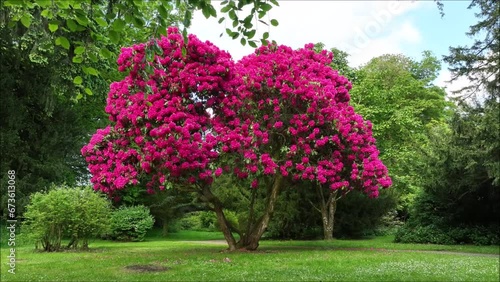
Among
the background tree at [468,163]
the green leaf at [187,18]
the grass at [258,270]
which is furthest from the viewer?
the background tree at [468,163]

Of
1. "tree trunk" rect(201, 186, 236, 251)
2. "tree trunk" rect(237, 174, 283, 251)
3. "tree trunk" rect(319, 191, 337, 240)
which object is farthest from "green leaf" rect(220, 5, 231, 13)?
"tree trunk" rect(319, 191, 337, 240)

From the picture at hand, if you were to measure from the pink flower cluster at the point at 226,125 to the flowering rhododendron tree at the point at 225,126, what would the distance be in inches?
1.2

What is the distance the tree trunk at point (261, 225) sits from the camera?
14.3m

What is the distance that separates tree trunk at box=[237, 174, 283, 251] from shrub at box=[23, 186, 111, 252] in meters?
5.61

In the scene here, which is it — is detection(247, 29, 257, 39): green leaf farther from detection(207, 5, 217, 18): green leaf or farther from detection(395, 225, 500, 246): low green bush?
detection(395, 225, 500, 246): low green bush

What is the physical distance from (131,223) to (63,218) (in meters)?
8.94

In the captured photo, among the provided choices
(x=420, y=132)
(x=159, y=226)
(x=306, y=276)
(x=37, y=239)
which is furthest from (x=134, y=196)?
(x=306, y=276)

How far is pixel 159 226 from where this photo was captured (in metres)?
34.0

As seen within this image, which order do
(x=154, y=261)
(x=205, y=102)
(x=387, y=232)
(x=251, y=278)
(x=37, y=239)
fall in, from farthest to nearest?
(x=387, y=232) < (x=37, y=239) < (x=205, y=102) < (x=154, y=261) < (x=251, y=278)

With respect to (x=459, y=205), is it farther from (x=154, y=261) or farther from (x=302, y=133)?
(x=154, y=261)

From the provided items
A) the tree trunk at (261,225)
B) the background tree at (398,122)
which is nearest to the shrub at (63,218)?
the tree trunk at (261,225)

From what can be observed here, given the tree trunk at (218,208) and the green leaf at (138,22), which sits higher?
the green leaf at (138,22)

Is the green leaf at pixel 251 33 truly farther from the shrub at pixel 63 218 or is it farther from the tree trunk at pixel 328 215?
the tree trunk at pixel 328 215

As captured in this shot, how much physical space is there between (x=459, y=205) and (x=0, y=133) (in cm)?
2331
